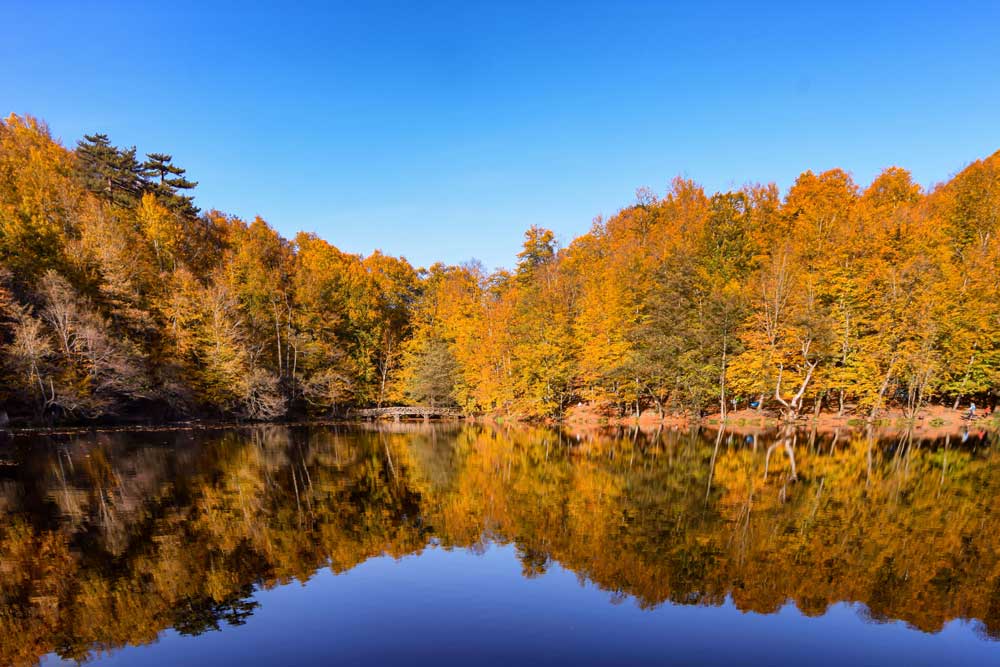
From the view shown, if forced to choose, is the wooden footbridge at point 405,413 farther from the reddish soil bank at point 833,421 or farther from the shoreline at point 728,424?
the reddish soil bank at point 833,421

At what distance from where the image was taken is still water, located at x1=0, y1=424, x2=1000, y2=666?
31.6 ft

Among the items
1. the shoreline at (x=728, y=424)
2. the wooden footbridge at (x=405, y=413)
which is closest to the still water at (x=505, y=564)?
the shoreline at (x=728, y=424)

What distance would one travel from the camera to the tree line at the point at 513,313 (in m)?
40.6

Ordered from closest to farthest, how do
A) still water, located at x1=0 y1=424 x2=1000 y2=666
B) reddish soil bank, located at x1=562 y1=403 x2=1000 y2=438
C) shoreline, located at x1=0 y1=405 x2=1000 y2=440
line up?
1. still water, located at x1=0 y1=424 x2=1000 y2=666
2. shoreline, located at x1=0 y1=405 x2=1000 y2=440
3. reddish soil bank, located at x1=562 y1=403 x2=1000 y2=438

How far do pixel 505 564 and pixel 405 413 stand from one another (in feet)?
153

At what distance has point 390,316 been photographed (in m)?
69.2

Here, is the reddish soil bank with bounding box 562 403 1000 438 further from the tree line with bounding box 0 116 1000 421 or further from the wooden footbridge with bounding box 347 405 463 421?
the wooden footbridge with bounding box 347 405 463 421

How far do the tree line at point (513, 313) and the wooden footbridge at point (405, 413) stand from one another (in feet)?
7.35

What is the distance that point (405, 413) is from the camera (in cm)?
5872

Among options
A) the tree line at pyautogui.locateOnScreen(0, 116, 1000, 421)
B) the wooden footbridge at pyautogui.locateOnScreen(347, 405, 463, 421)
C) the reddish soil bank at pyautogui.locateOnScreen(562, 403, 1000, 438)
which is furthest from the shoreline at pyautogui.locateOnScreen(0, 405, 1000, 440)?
the wooden footbridge at pyautogui.locateOnScreen(347, 405, 463, 421)

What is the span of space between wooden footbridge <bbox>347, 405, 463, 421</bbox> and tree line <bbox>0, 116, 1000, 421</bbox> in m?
2.24

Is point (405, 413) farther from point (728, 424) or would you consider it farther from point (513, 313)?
point (728, 424)

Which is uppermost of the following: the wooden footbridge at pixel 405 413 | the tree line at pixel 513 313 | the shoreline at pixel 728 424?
the tree line at pixel 513 313

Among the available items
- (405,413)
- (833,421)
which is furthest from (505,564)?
(405,413)
